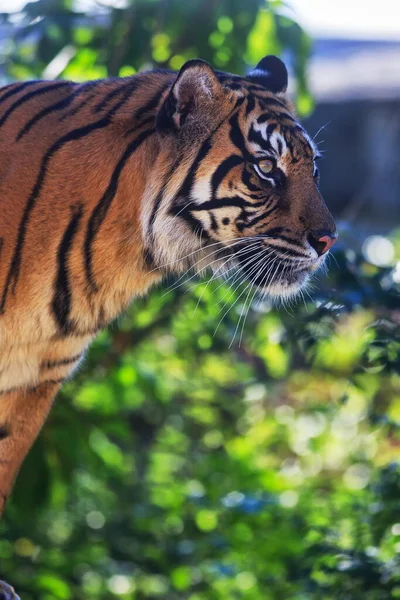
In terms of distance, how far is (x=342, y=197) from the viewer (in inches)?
362

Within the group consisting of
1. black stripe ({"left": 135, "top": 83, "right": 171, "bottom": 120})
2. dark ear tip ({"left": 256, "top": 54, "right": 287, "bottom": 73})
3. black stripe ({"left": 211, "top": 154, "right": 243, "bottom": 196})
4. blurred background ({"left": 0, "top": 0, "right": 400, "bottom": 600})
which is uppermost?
dark ear tip ({"left": 256, "top": 54, "right": 287, "bottom": 73})

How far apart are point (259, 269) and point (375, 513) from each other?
1.08 metres

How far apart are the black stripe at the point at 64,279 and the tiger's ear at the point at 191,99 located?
1.08 ft

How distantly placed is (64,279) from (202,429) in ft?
12.1

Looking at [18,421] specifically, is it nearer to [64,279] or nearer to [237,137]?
[64,279]

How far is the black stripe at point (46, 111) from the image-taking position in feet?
8.57

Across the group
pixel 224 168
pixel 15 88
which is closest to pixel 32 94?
pixel 15 88

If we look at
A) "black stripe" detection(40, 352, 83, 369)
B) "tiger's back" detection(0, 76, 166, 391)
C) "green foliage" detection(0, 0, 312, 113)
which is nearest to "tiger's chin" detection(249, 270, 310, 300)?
"tiger's back" detection(0, 76, 166, 391)

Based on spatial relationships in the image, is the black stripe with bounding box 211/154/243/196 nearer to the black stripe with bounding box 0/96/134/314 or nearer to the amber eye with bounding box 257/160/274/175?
the amber eye with bounding box 257/160/274/175

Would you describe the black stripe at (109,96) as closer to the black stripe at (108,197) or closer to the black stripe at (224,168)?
the black stripe at (108,197)

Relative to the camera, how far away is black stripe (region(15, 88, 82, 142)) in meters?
2.61

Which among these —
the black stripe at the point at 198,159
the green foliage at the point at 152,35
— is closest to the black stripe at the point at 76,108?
the black stripe at the point at 198,159

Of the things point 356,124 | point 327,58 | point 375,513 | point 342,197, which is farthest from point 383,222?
point 375,513

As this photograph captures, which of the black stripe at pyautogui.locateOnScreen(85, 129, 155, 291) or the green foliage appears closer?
the black stripe at pyautogui.locateOnScreen(85, 129, 155, 291)
